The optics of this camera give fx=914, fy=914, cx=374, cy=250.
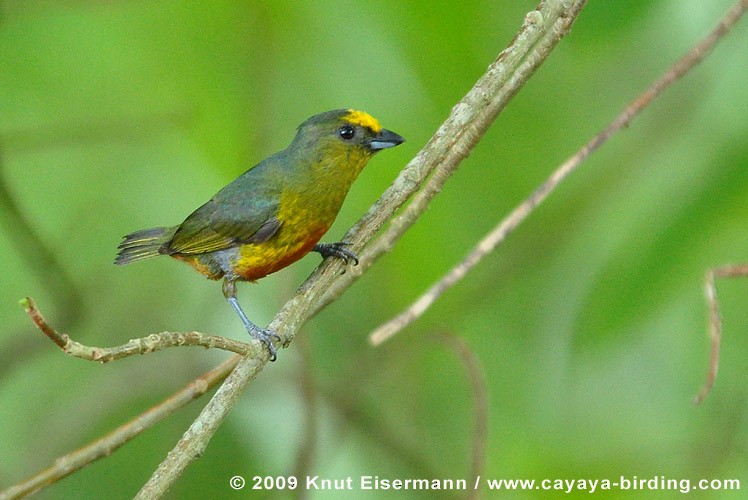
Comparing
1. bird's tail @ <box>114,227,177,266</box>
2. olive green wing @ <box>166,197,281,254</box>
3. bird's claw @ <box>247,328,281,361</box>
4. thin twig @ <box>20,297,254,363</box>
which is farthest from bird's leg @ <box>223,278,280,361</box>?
thin twig @ <box>20,297,254,363</box>

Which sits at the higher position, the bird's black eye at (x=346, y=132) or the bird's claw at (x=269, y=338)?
the bird's black eye at (x=346, y=132)

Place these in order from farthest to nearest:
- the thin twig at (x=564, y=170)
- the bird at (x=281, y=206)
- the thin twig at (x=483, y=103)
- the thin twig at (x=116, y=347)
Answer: the bird at (x=281, y=206) < the thin twig at (x=564, y=170) < the thin twig at (x=483, y=103) < the thin twig at (x=116, y=347)

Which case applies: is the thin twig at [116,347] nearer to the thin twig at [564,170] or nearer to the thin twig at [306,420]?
the thin twig at [564,170]

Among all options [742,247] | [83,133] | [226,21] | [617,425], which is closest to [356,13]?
[226,21]

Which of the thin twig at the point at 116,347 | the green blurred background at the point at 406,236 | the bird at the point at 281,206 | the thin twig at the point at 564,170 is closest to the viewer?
the thin twig at the point at 116,347

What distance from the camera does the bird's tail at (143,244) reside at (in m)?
2.92

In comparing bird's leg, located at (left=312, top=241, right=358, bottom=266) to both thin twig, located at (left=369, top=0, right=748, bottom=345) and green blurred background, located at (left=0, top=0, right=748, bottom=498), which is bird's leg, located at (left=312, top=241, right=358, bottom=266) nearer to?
thin twig, located at (left=369, top=0, right=748, bottom=345)

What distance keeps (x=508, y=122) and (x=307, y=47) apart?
0.72 m

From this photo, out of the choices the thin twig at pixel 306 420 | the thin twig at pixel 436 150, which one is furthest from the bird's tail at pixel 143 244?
the thin twig at pixel 436 150

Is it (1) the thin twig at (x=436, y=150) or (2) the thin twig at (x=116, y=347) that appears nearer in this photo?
(2) the thin twig at (x=116, y=347)

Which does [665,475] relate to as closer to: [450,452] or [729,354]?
[729,354]

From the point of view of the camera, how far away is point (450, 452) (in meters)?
3.41

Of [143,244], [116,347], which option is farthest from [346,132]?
[116,347]

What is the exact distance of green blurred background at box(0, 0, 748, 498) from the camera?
2.85 meters
